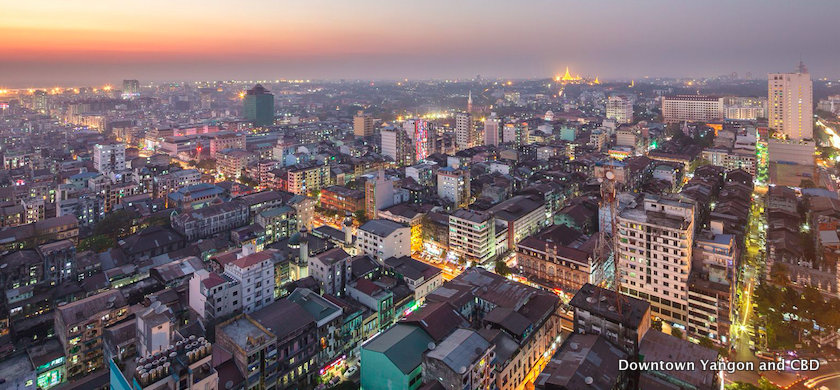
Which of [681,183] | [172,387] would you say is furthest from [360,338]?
[681,183]

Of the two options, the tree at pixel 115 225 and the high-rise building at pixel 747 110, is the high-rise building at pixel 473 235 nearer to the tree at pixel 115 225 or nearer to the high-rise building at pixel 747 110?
the tree at pixel 115 225

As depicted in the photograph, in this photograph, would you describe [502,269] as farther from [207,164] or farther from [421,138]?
[207,164]

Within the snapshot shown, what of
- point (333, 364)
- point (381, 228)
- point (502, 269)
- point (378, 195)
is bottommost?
point (333, 364)

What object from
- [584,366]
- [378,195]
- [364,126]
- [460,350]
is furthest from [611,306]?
[364,126]

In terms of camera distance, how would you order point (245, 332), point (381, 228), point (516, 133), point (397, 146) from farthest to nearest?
point (516, 133) < point (397, 146) < point (381, 228) < point (245, 332)

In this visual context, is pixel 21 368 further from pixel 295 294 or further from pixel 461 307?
pixel 461 307

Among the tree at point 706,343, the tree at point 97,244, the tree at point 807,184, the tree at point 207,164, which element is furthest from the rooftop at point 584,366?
the tree at point 207,164
